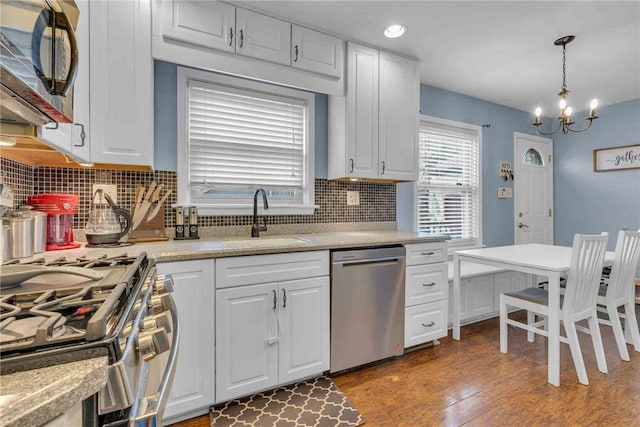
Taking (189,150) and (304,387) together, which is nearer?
(304,387)

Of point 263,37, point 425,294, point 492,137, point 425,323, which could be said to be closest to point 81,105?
point 263,37

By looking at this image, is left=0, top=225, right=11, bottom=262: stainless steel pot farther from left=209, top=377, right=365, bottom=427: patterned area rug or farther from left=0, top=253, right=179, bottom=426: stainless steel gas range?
left=209, top=377, right=365, bottom=427: patterned area rug

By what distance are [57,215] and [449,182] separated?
3.58m

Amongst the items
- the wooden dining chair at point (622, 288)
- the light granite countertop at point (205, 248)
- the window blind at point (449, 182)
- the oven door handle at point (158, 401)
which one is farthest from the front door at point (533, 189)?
the oven door handle at point (158, 401)

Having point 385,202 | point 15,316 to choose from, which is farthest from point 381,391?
point 15,316

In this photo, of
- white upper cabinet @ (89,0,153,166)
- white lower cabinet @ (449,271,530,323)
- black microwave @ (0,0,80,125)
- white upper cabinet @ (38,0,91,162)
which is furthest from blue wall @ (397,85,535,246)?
black microwave @ (0,0,80,125)

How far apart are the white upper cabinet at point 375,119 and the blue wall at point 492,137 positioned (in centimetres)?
89

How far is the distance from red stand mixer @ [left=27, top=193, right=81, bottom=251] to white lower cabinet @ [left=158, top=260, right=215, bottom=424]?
637mm

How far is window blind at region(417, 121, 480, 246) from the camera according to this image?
349 cm

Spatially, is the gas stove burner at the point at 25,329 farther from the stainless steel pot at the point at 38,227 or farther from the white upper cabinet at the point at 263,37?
the white upper cabinet at the point at 263,37

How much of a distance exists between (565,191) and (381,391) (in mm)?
4379

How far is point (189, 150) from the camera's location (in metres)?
2.28

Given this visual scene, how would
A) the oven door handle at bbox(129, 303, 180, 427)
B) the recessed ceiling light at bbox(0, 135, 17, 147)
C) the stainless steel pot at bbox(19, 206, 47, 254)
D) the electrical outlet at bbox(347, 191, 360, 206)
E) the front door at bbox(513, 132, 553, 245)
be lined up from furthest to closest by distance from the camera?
the front door at bbox(513, 132, 553, 245) → the electrical outlet at bbox(347, 191, 360, 206) → the stainless steel pot at bbox(19, 206, 47, 254) → the recessed ceiling light at bbox(0, 135, 17, 147) → the oven door handle at bbox(129, 303, 180, 427)

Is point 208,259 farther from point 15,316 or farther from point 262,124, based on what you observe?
point 262,124
